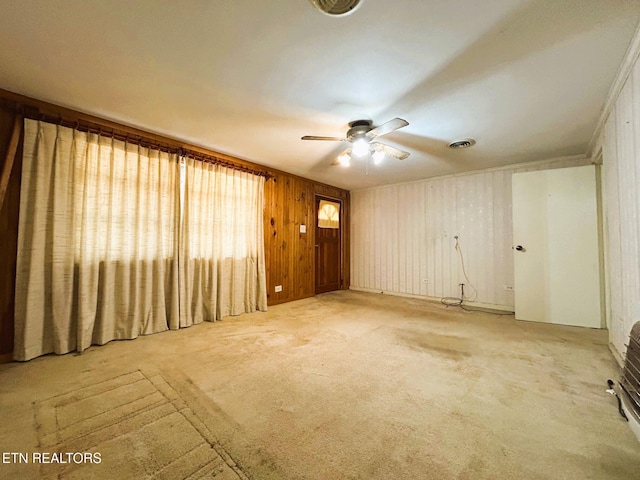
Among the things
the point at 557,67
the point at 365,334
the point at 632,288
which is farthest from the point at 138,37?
the point at 632,288

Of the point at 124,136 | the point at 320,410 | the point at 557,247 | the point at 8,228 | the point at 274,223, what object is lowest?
the point at 320,410

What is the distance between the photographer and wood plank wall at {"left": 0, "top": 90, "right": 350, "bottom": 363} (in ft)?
7.14

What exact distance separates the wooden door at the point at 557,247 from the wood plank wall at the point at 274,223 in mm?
3352

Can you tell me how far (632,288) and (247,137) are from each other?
12.6 feet

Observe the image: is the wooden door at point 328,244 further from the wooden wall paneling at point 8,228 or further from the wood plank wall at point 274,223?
the wooden wall paneling at point 8,228

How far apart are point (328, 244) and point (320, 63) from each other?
404 cm

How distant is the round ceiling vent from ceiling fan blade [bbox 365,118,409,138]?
937 mm

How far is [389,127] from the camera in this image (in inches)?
89.4

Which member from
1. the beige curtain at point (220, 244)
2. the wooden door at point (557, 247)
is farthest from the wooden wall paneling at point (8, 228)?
the wooden door at point (557, 247)

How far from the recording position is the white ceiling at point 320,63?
140 centimetres

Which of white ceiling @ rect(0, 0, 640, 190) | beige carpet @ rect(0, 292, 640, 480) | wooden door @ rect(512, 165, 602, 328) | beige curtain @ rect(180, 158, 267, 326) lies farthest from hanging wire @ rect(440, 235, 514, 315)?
beige curtain @ rect(180, 158, 267, 326)

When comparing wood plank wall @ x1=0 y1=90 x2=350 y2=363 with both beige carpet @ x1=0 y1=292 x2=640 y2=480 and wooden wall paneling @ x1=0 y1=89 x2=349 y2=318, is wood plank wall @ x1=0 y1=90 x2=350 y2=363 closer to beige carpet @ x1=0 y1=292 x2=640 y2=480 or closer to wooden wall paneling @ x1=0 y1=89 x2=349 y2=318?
wooden wall paneling @ x1=0 y1=89 x2=349 y2=318

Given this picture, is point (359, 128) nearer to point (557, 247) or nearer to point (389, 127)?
point (389, 127)

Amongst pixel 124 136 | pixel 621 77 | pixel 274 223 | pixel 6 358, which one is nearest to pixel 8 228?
pixel 6 358
